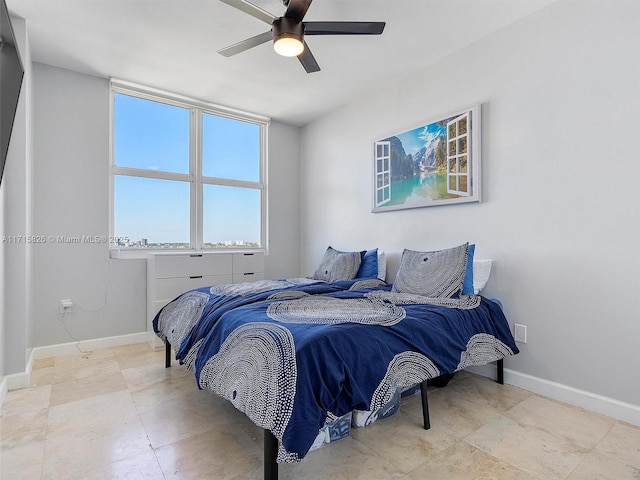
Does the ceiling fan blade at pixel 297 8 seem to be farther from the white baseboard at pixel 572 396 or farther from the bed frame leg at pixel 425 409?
the white baseboard at pixel 572 396

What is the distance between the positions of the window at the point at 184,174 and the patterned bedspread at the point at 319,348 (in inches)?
64.7

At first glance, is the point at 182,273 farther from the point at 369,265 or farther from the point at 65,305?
the point at 369,265

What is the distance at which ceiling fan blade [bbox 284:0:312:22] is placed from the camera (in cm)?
185

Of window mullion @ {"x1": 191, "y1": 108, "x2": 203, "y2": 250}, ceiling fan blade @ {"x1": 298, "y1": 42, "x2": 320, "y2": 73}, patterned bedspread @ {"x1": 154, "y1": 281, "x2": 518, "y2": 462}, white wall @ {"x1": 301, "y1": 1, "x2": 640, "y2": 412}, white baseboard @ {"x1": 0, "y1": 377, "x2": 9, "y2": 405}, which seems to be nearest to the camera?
patterned bedspread @ {"x1": 154, "y1": 281, "x2": 518, "y2": 462}

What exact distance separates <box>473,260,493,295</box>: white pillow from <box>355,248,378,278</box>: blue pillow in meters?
0.92

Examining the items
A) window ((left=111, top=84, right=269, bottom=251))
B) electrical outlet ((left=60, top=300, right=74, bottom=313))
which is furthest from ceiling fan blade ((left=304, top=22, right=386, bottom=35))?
electrical outlet ((left=60, top=300, right=74, bottom=313))

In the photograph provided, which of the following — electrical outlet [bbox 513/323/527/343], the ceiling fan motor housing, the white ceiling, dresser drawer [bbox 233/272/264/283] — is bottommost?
electrical outlet [bbox 513/323/527/343]

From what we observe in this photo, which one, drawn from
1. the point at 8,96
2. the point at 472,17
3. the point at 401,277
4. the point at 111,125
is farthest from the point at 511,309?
the point at 111,125

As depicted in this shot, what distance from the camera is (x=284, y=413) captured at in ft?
4.05

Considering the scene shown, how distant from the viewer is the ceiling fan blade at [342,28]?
2002 millimetres

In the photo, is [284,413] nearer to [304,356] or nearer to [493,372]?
[304,356]

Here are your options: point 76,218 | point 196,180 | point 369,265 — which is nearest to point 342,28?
point 369,265

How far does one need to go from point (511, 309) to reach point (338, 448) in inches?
61.5

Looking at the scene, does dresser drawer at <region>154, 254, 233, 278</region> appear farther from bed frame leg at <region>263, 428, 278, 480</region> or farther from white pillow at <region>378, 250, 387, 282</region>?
bed frame leg at <region>263, 428, 278, 480</region>
